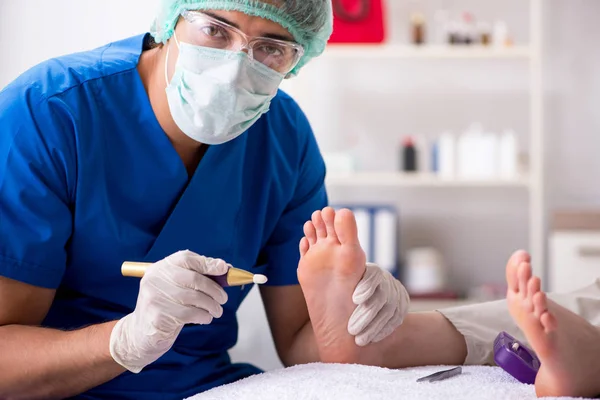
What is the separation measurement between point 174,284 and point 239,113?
358mm

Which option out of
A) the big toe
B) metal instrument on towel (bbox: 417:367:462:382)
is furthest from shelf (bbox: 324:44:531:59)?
the big toe

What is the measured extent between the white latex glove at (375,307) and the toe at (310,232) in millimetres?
110

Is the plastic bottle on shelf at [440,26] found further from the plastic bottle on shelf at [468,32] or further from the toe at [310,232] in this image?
the toe at [310,232]

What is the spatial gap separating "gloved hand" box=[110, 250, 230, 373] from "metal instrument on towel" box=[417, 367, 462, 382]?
0.37 m

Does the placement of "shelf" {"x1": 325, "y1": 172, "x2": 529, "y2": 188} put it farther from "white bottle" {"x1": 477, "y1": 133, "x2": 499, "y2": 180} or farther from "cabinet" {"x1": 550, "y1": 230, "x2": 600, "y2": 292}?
"cabinet" {"x1": 550, "y1": 230, "x2": 600, "y2": 292}

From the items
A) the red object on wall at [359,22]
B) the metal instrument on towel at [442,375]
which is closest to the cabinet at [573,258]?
the red object on wall at [359,22]

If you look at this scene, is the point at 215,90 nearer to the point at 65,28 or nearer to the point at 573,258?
the point at 65,28

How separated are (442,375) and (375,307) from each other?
164 mm

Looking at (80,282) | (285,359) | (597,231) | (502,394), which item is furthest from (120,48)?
(597,231)

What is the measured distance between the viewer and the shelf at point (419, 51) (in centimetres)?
331

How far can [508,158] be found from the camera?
335 centimetres

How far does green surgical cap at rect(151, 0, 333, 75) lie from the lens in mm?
1270

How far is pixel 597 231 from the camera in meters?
3.10

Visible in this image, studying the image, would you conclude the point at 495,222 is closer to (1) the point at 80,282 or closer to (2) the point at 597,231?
(2) the point at 597,231
